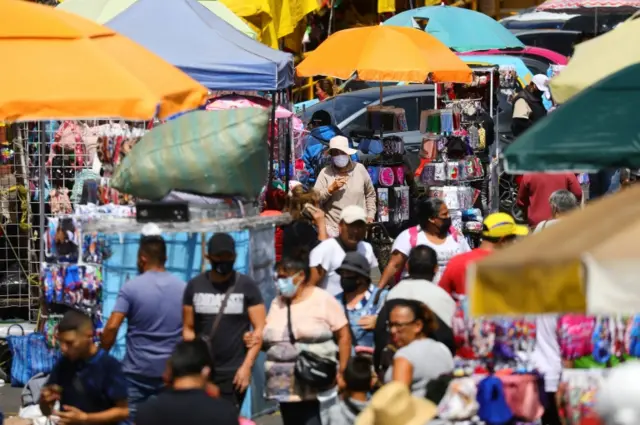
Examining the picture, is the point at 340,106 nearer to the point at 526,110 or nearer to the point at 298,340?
the point at 526,110

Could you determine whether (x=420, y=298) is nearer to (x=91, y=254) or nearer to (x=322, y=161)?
(x=91, y=254)

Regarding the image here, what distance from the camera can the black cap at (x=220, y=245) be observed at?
30.4 ft

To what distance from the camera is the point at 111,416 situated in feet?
26.4

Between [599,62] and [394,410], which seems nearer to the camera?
[394,410]

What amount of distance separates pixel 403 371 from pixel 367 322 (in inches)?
79.1

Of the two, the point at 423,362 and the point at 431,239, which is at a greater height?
the point at 431,239

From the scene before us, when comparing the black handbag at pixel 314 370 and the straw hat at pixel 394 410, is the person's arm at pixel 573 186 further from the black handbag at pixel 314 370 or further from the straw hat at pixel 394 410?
the straw hat at pixel 394 410

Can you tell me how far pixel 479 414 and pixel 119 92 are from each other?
3.22 metres

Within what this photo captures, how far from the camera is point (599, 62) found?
1129 centimetres

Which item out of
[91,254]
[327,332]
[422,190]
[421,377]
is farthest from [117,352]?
[422,190]

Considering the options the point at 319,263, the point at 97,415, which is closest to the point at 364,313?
the point at 319,263

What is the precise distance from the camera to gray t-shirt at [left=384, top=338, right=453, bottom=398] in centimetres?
823

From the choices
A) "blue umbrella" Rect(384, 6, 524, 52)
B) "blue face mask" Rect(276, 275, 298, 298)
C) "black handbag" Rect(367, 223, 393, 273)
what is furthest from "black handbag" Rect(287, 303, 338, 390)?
"blue umbrella" Rect(384, 6, 524, 52)

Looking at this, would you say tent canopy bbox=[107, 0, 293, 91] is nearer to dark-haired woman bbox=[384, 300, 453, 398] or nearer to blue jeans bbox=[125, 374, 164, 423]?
blue jeans bbox=[125, 374, 164, 423]
